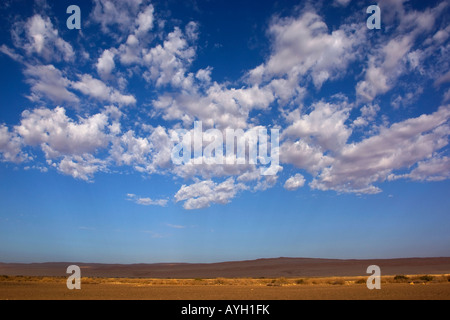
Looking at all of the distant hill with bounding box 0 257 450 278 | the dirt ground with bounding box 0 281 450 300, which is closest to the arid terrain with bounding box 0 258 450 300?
the dirt ground with bounding box 0 281 450 300

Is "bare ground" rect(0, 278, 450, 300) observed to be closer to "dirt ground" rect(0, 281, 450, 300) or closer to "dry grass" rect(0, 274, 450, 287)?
"dirt ground" rect(0, 281, 450, 300)

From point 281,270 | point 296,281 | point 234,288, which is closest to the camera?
point 234,288

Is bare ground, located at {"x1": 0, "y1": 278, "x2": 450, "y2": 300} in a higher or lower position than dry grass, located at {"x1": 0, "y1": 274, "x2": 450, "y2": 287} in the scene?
higher

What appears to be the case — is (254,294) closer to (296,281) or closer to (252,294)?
(252,294)

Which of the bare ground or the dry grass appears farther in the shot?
the dry grass

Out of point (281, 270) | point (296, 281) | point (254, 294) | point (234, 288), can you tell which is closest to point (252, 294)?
point (254, 294)

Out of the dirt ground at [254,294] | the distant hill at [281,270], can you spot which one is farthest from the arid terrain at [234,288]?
the distant hill at [281,270]

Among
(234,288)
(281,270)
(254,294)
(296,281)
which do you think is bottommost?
(281,270)

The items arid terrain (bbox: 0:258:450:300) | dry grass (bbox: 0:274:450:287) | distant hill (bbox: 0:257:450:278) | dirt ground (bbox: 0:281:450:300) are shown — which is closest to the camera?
dirt ground (bbox: 0:281:450:300)
